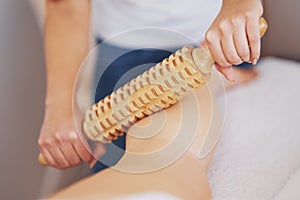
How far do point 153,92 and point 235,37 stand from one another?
4.0 inches

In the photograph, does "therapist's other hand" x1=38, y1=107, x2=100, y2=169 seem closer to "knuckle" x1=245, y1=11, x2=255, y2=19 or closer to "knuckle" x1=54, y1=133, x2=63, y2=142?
"knuckle" x1=54, y1=133, x2=63, y2=142

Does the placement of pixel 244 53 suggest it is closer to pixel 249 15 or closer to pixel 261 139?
pixel 249 15

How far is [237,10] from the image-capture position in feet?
1.69

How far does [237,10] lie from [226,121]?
192 millimetres

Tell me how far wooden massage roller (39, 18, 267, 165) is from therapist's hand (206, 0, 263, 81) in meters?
0.01

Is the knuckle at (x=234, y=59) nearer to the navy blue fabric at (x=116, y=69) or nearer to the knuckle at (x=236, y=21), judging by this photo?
the knuckle at (x=236, y=21)

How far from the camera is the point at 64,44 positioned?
66cm

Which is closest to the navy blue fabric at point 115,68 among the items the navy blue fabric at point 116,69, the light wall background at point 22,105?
the navy blue fabric at point 116,69

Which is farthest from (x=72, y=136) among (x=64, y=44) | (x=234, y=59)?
(x=234, y=59)

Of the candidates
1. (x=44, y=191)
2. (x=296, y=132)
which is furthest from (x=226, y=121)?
(x=44, y=191)

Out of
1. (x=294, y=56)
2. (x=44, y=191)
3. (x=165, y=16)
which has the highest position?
(x=165, y=16)

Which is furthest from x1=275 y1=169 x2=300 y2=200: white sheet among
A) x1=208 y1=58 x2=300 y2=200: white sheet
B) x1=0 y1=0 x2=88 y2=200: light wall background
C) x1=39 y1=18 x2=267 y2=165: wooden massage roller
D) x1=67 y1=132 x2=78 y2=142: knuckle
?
x1=0 y1=0 x2=88 y2=200: light wall background

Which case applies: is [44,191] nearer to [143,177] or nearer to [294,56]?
[143,177]

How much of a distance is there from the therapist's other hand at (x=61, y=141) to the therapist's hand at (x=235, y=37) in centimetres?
21
